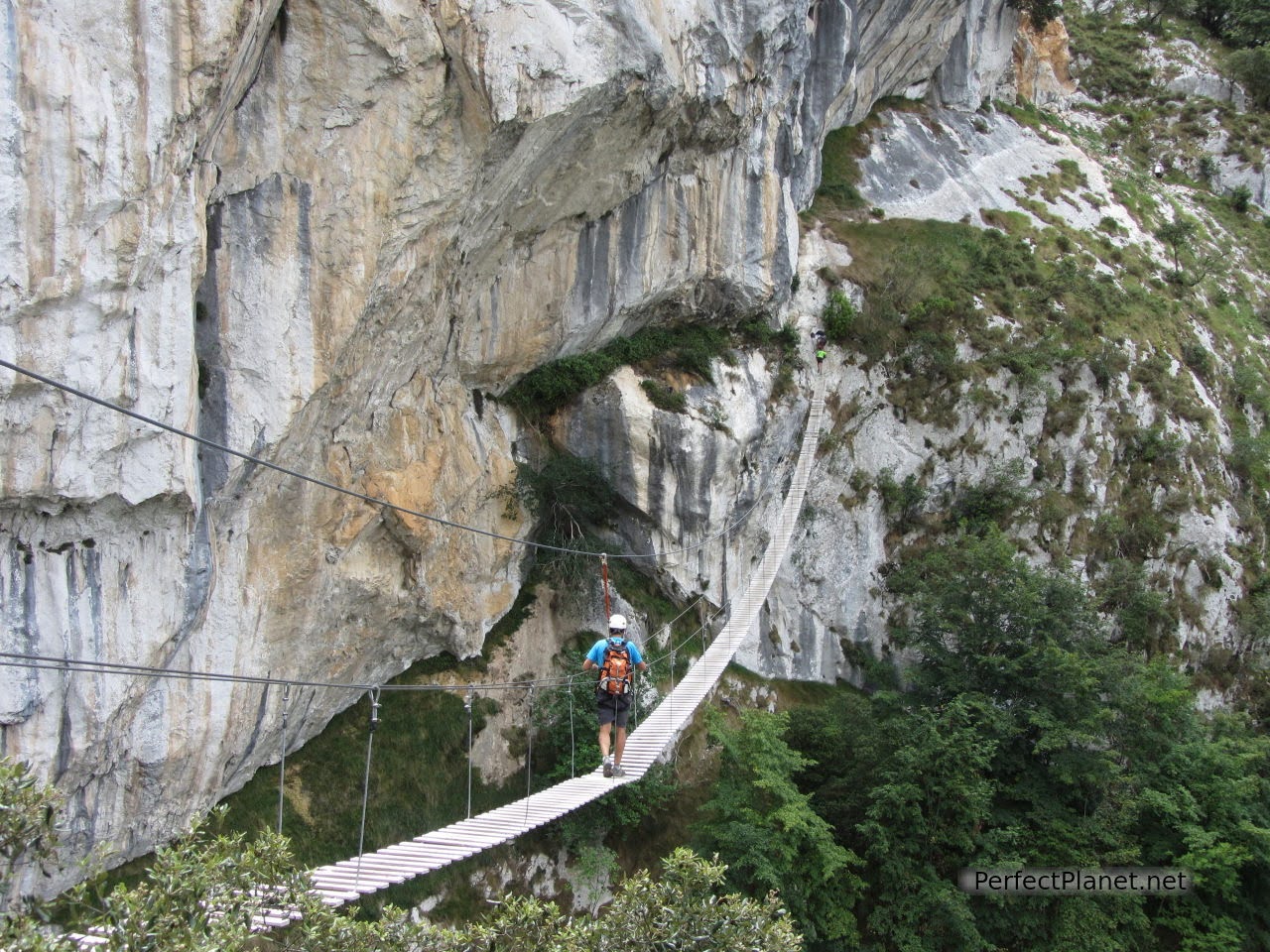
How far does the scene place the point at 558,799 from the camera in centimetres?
995

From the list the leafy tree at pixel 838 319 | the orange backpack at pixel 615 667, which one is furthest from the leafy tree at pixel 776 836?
the leafy tree at pixel 838 319

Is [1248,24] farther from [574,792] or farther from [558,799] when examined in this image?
[558,799]

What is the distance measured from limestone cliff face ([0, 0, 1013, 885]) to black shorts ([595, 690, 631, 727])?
348 cm

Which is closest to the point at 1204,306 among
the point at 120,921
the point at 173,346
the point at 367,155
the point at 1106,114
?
the point at 1106,114

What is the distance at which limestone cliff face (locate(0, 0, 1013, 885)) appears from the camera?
294 inches

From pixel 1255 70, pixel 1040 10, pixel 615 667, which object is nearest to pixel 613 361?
pixel 615 667

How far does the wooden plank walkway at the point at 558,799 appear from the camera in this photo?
288 inches

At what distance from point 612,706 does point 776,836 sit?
421cm

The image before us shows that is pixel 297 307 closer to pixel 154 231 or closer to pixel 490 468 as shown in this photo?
pixel 154 231

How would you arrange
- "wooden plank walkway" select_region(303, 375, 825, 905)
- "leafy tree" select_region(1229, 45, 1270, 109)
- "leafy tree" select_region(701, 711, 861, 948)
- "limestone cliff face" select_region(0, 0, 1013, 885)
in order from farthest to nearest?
"leafy tree" select_region(1229, 45, 1270, 109) → "leafy tree" select_region(701, 711, 861, 948) → "wooden plank walkway" select_region(303, 375, 825, 905) → "limestone cliff face" select_region(0, 0, 1013, 885)

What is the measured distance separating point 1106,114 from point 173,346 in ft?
124

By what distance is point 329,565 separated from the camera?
11188 mm

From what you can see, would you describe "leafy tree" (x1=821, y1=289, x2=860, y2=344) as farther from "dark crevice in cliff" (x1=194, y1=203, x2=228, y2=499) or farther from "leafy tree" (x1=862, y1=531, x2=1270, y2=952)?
"dark crevice in cliff" (x1=194, y1=203, x2=228, y2=499)

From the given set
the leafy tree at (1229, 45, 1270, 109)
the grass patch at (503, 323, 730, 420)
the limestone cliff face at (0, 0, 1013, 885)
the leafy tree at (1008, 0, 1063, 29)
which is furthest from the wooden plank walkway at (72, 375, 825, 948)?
the leafy tree at (1229, 45, 1270, 109)
